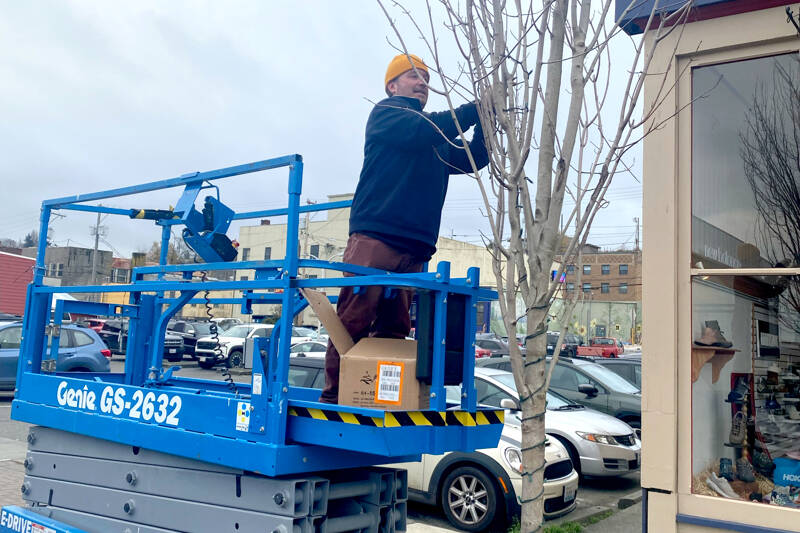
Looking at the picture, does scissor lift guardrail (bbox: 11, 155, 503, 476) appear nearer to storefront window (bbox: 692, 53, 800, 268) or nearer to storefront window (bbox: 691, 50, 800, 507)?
storefront window (bbox: 691, 50, 800, 507)

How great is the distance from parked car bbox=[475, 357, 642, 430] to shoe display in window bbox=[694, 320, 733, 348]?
631cm

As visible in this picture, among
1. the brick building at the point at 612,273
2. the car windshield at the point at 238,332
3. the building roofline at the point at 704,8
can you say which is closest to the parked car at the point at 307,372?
the building roofline at the point at 704,8

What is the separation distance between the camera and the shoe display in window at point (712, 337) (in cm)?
358

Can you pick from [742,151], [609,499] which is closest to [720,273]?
[742,151]

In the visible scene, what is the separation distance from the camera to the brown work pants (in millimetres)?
3586

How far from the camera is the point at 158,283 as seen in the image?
12.1 feet

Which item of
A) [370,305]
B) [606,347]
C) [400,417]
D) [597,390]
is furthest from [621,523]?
[606,347]

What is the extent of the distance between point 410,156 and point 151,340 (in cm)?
265

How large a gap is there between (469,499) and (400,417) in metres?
3.93

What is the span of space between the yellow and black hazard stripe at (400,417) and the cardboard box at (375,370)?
0.08 m

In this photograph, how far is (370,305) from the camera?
3578 mm

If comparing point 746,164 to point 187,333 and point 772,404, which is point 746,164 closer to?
point 772,404

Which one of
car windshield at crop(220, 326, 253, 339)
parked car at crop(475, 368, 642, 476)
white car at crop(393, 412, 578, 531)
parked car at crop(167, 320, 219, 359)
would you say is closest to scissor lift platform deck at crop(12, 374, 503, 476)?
white car at crop(393, 412, 578, 531)

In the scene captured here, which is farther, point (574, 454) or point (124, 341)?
point (124, 341)
